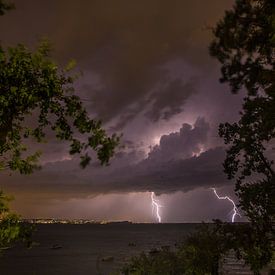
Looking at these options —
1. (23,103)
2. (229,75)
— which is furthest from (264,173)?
(23,103)

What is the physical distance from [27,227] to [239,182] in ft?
40.0

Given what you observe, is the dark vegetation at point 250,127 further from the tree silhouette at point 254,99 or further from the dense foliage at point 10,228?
the dense foliage at point 10,228

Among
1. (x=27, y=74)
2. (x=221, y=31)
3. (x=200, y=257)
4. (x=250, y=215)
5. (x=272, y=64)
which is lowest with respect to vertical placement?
(x=200, y=257)

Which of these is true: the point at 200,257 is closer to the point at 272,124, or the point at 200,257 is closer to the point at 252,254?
the point at 252,254

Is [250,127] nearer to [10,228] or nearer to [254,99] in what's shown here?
[254,99]

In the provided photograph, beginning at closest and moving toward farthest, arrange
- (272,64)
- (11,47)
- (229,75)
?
(11,47)
(272,64)
(229,75)

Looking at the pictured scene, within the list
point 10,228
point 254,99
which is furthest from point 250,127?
point 10,228

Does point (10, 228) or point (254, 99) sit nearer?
point (10, 228)

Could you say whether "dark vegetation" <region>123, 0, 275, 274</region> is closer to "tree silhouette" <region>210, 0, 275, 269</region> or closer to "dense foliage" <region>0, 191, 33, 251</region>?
"tree silhouette" <region>210, 0, 275, 269</region>

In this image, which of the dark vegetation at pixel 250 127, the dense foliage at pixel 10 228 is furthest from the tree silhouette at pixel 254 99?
the dense foliage at pixel 10 228

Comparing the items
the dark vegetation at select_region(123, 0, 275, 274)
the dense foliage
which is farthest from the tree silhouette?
the dense foliage

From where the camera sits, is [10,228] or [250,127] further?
[250,127]

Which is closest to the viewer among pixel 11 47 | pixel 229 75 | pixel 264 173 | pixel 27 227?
pixel 11 47

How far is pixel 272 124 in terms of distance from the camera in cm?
1678
